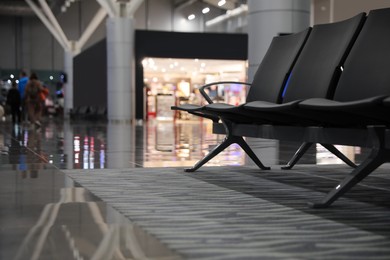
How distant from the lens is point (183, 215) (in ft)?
10.3

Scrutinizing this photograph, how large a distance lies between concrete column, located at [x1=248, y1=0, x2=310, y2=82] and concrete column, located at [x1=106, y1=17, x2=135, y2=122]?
15683 mm

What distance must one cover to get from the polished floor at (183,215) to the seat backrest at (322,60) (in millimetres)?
691

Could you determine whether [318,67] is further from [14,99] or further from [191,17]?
[191,17]

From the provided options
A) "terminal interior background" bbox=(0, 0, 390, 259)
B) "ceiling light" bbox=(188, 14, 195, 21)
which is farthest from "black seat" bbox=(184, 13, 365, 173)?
"ceiling light" bbox=(188, 14, 195, 21)

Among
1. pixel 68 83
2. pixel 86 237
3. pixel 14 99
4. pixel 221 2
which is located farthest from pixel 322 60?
pixel 68 83

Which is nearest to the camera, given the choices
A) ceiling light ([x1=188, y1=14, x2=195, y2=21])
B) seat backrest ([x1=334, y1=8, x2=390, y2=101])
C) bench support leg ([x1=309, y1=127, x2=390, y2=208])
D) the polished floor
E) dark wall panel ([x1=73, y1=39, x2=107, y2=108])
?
the polished floor

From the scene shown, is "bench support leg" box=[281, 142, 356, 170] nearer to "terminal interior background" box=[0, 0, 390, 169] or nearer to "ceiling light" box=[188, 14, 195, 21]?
"terminal interior background" box=[0, 0, 390, 169]

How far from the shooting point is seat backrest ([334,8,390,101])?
3668 millimetres

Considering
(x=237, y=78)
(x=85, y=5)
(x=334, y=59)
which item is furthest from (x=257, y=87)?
(x=85, y=5)

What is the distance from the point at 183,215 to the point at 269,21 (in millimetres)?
6985

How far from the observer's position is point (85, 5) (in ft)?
139

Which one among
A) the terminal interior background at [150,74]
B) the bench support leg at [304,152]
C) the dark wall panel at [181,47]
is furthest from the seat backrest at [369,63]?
the dark wall panel at [181,47]

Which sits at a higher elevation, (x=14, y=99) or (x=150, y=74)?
(x=150, y=74)

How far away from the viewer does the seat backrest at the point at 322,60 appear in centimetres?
412
